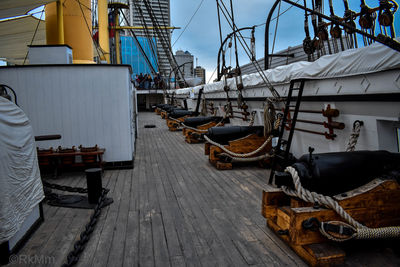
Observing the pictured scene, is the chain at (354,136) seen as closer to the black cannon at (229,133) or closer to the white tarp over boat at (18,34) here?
the black cannon at (229,133)

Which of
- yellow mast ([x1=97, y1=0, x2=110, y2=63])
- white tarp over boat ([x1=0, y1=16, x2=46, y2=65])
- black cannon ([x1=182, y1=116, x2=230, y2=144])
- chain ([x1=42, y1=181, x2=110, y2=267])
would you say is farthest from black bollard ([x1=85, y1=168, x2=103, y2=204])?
yellow mast ([x1=97, y1=0, x2=110, y2=63])

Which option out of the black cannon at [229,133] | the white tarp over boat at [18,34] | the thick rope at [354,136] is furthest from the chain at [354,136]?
the white tarp over boat at [18,34]

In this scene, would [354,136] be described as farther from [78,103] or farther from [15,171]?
[78,103]

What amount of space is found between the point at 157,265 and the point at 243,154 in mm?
3759

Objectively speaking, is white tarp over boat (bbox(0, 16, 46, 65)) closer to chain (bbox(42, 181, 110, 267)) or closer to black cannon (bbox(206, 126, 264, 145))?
black cannon (bbox(206, 126, 264, 145))

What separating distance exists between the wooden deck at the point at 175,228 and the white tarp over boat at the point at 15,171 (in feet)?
1.19

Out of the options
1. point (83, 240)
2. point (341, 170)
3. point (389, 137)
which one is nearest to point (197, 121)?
point (389, 137)

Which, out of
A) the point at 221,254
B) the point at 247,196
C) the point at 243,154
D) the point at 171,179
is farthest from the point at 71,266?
the point at 243,154

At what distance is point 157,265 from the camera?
97.2 inches

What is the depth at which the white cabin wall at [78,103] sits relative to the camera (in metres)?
5.69

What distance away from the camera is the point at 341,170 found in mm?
2629

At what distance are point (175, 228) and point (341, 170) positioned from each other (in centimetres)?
175

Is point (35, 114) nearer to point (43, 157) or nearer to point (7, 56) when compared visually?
point (43, 157)

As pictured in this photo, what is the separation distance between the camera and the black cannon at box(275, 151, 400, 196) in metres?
2.62
